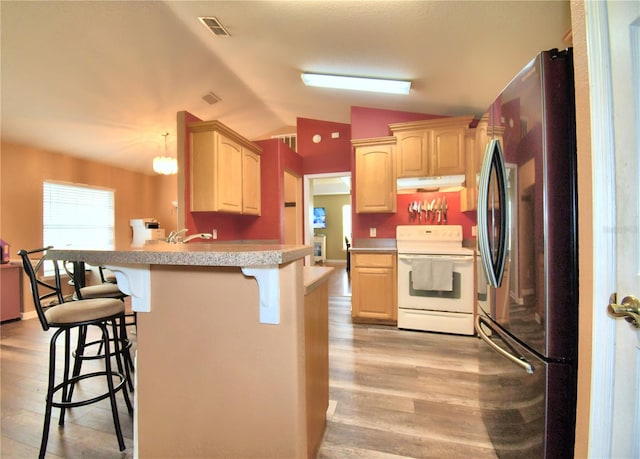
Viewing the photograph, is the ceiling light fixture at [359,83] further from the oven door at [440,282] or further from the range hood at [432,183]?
the oven door at [440,282]

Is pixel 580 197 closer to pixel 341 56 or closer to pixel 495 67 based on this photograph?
pixel 495 67

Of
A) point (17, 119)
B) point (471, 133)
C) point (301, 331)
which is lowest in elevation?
point (301, 331)

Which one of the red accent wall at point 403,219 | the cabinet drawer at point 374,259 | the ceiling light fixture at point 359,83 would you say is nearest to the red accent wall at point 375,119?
the ceiling light fixture at point 359,83

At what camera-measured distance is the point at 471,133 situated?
3.12m

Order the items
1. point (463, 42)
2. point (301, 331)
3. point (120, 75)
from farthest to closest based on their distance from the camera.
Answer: point (120, 75) < point (463, 42) < point (301, 331)

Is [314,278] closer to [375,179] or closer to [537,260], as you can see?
[537,260]

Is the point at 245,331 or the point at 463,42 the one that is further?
the point at 463,42

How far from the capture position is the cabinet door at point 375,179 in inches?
133

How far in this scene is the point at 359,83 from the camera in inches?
112

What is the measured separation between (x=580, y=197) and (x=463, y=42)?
71.1 inches

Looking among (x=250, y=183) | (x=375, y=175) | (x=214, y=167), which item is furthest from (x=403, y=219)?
(x=214, y=167)

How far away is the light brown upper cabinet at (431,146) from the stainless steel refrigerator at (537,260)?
1886mm

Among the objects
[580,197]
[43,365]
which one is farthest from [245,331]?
[43,365]

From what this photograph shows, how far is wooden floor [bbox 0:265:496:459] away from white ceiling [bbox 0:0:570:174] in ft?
8.35
